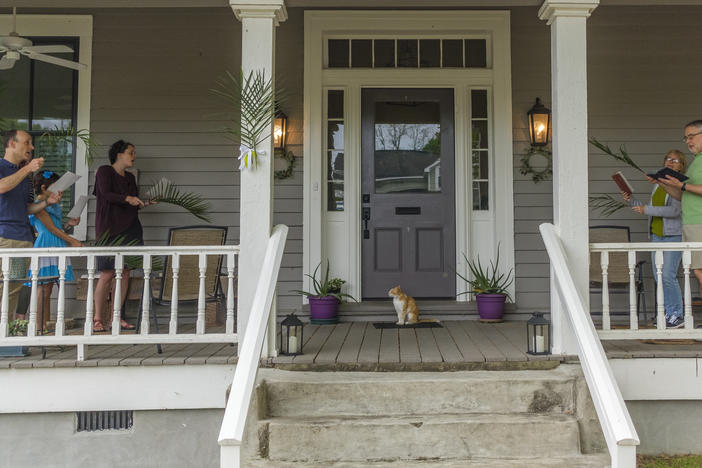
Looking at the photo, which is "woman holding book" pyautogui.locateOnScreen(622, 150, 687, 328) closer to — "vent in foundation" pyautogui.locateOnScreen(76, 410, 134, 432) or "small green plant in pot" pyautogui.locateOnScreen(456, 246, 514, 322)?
"small green plant in pot" pyautogui.locateOnScreen(456, 246, 514, 322)

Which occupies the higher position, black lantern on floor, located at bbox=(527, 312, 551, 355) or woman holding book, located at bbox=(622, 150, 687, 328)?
woman holding book, located at bbox=(622, 150, 687, 328)

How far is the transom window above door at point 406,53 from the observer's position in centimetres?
478

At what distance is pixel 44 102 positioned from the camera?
467 centimetres

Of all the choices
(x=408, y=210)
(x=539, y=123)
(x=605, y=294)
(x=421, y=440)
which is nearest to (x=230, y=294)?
(x=421, y=440)

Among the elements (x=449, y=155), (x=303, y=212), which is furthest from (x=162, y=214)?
(x=449, y=155)

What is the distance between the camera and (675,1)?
3770 mm

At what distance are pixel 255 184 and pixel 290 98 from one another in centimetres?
174

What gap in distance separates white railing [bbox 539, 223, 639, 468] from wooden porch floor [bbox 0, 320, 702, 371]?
1.60 feet

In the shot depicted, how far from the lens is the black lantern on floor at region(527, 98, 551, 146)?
15.1ft

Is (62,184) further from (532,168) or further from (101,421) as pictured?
(532,168)

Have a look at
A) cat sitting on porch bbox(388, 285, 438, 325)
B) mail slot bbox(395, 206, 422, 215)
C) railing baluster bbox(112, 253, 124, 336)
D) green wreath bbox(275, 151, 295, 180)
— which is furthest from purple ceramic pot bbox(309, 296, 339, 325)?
railing baluster bbox(112, 253, 124, 336)

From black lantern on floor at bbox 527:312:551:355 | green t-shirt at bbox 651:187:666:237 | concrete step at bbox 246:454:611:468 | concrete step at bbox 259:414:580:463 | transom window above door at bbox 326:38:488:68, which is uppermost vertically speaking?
transom window above door at bbox 326:38:488:68

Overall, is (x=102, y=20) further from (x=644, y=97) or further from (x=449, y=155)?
(x=644, y=97)

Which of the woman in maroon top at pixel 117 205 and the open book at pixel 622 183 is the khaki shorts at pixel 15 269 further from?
the open book at pixel 622 183
